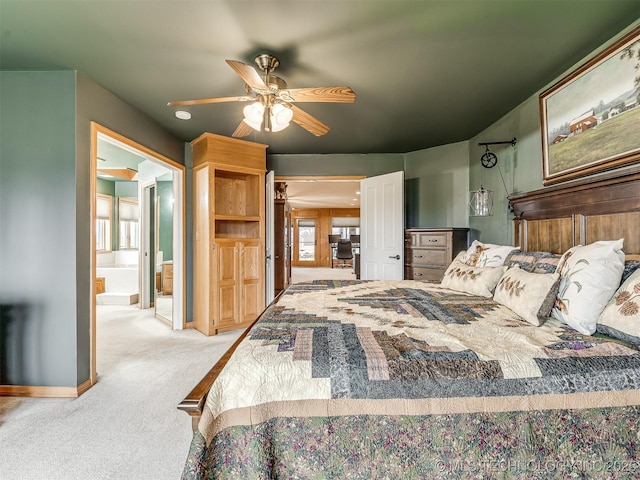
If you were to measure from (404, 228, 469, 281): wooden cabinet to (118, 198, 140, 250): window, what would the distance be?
5.75m

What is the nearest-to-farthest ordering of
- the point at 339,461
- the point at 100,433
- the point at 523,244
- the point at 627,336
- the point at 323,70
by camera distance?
the point at 339,461, the point at 627,336, the point at 100,433, the point at 323,70, the point at 523,244

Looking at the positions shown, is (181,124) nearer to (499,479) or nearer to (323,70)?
(323,70)

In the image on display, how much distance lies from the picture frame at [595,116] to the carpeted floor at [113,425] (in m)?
3.07

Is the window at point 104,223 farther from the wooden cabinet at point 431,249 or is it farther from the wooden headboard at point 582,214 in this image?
the wooden headboard at point 582,214

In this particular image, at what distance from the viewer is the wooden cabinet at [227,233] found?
3.61 metres

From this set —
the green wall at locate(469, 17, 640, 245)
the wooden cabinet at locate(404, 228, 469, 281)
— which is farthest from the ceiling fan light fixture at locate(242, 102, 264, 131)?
the wooden cabinet at locate(404, 228, 469, 281)

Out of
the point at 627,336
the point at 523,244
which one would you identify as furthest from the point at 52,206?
the point at 523,244

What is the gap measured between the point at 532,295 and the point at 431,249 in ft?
6.88

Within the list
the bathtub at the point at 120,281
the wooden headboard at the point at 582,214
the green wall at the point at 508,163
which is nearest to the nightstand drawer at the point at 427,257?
the green wall at the point at 508,163

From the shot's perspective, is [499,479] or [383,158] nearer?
[499,479]

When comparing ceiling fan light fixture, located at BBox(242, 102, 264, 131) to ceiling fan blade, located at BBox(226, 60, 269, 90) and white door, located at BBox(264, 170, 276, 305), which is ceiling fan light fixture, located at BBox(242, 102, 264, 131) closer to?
ceiling fan blade, located at BBox(226, 60, 269, 90)

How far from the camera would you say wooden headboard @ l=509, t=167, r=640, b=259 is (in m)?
1.67

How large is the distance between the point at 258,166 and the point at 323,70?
191 cm

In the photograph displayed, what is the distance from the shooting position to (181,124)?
332cm
